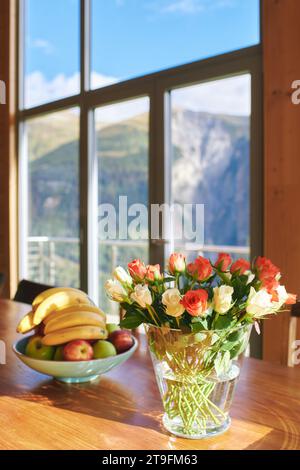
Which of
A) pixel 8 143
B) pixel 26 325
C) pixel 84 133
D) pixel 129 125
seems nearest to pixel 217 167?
pixel 129 125

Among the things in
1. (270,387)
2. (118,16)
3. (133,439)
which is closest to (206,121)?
(118,16)

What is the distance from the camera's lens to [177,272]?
0.91 m

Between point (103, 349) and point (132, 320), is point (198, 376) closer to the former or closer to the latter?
point (132, 320)

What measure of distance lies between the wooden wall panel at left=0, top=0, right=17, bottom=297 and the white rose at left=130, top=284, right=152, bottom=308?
3730 millimetres

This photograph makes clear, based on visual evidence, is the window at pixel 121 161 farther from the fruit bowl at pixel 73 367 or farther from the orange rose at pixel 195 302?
the orange rose at pixel 195 302

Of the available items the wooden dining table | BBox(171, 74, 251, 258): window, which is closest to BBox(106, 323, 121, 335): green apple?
the wooden dining table

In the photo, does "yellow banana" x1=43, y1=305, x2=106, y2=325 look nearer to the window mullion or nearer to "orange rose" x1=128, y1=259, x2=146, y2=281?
"orange rose" x1=128, y1=259, x2=146, y2=281

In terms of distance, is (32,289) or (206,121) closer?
(32,289)

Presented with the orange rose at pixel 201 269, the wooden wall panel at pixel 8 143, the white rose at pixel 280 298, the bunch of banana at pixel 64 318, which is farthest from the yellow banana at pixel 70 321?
the wooden wall panel at pixel 8 143

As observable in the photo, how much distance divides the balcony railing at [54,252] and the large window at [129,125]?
2 centimetres

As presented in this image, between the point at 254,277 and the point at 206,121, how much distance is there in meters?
4.07

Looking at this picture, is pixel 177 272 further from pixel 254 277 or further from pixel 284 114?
pixel 284 114

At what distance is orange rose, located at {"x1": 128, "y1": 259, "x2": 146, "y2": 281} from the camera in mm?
897
